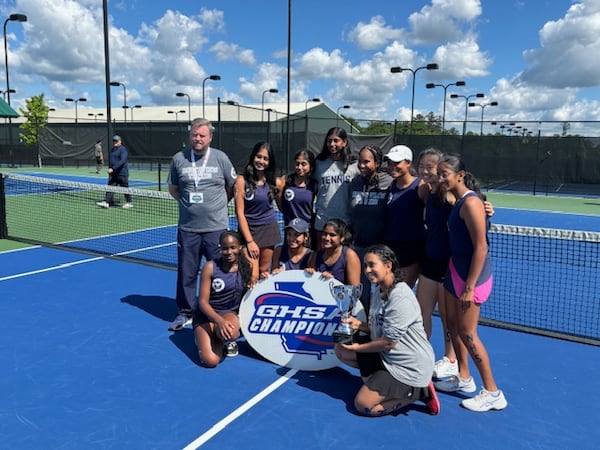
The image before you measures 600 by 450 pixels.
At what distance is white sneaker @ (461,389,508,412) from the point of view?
3729mm

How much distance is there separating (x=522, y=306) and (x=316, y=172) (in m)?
3.31

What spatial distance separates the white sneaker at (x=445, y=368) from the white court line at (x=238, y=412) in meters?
1.18

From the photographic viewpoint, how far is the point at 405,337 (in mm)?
3619

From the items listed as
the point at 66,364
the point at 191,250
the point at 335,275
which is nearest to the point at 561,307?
the point at 335,275

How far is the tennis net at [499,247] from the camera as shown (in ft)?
18.6

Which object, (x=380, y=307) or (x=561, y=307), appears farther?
(x=561, y=307)

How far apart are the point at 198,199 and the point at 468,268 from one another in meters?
2.76

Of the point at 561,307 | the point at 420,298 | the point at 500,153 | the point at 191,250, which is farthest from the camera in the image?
the point at 500,153

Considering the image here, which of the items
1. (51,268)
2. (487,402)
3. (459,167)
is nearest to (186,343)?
(487,402)

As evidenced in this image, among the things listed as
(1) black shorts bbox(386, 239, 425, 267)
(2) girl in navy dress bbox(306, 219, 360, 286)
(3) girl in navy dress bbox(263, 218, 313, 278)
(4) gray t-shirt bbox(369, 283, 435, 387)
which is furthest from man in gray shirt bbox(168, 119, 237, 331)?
(4) gray t-shirt bbox(369, 283, 435, 387)

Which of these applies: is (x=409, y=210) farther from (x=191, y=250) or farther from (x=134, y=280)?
(x=134, y=280)

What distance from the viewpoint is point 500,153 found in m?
23.4

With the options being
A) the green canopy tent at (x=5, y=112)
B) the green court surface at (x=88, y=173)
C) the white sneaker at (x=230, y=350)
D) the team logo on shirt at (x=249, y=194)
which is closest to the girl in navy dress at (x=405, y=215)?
the team logo on shirt at (x=249, y=194)

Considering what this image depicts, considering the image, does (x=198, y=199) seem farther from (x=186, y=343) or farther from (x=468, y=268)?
(x=468, y=268)
